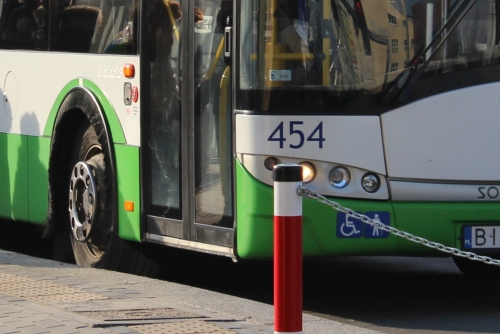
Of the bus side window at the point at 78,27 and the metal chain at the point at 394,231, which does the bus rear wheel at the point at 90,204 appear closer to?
the bus side window at the point at 78,27

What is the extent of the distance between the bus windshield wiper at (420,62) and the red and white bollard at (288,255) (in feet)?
7.60

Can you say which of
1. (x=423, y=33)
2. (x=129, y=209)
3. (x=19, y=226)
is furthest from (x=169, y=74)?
(x=19, y=226)

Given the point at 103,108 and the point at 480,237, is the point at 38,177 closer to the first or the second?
the point at 103,108

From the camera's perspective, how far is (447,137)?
6.89m

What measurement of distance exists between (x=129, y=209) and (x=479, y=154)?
8.27ft

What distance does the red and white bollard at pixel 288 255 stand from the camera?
461 cm

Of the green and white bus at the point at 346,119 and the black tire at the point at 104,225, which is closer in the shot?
the green and white bus at the point at 346,119

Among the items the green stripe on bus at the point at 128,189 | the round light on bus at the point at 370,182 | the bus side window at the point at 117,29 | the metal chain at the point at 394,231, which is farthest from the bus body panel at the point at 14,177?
the metal chain at the point at 394,231

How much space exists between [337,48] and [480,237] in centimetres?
141

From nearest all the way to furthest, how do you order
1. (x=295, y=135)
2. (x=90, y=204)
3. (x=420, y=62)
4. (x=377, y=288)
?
(x=295, y=135) < (x=420, y=62) < (x=377, y=288) < (x=90, y=204)

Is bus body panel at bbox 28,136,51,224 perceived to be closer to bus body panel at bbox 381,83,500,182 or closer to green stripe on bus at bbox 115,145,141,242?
green stripe on bus at bbox 115,145,141,242

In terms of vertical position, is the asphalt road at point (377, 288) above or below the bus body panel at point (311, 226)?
below

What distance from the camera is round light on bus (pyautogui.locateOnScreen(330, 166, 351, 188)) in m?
6.80

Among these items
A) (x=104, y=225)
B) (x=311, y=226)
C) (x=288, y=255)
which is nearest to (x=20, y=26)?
(x=104, y=225)
